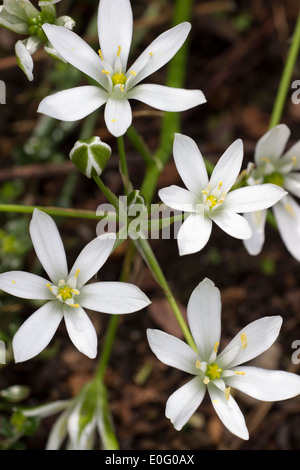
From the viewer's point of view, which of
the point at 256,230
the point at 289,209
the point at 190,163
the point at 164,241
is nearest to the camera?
the point at 190,163

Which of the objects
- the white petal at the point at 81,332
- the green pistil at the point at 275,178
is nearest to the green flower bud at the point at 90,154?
the white petal at the point at 81,332

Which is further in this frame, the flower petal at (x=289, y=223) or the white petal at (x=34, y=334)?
the flower petal at (x=289, y=223)

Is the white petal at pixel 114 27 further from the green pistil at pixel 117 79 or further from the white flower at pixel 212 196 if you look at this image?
the white flower at pixel 212 196

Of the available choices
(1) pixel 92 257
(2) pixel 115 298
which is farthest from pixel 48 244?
(2) pixel 115 298

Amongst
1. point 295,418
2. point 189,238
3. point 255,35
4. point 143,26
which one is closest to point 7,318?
point 189,238

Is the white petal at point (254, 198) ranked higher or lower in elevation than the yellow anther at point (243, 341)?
higher

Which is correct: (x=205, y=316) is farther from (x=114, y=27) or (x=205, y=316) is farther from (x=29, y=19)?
(x=29, y=19)

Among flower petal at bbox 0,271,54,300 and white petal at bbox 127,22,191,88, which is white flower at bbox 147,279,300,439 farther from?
white petal at bbox 127,22,191,88
